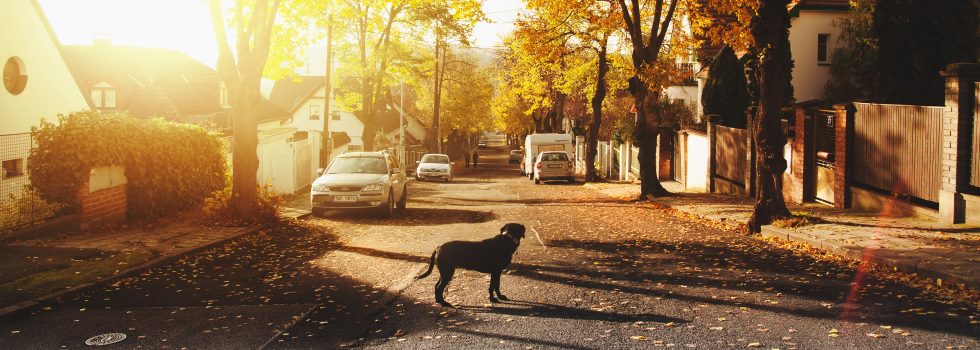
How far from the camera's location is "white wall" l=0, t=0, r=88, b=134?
69.9 feet

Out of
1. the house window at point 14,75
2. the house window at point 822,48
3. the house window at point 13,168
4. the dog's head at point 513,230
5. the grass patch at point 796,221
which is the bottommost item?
the grass patch at point 796,221

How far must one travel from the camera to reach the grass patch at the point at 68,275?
8512 millimetres

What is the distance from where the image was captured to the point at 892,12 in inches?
886

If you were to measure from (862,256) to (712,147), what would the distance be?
51.0 ft

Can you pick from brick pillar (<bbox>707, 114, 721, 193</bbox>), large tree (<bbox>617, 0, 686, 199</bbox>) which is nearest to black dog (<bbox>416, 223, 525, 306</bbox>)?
large tree (<bbox>617, 0, 686, 199</bbox>)

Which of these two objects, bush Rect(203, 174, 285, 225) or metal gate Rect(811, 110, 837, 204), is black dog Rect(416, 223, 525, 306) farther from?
metal gate Rect(811, 110, 837, 204)

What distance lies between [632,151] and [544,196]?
11.4 meters

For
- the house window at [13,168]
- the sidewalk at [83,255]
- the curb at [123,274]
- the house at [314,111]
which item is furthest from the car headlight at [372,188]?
the house at [314,111]

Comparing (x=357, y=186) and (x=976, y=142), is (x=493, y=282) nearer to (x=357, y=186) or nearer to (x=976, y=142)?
(x=976, y=142)

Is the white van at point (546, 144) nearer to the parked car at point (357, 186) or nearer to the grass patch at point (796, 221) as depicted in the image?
the parked car at point (357, 186)

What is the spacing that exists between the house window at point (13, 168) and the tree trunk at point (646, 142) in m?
16.4

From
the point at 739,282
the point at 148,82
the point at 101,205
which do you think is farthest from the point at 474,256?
the point at 148,82

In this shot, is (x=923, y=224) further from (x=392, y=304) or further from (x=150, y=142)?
(x=150, y=142)

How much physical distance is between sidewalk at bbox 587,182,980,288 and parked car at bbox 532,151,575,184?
20.7 m
